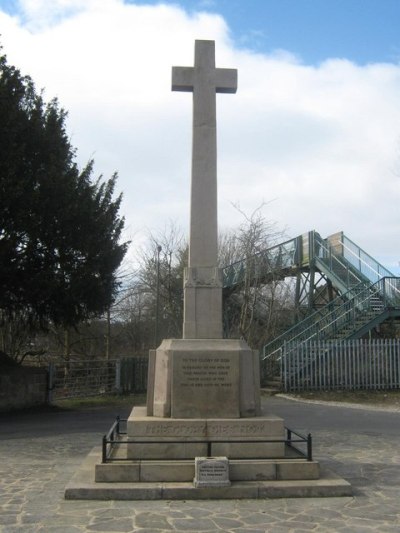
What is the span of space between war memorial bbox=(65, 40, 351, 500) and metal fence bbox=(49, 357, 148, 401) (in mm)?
12746

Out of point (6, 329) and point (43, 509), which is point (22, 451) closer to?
point (43, 509)

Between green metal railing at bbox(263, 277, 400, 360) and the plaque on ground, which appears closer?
the plaque on ground

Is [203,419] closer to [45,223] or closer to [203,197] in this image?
[203,197]

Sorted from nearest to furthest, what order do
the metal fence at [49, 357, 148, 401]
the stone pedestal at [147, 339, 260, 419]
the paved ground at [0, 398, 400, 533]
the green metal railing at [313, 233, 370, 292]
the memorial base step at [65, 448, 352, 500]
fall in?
the paved ground at [0, 398, 400, 533] < the memorial base step at [65, 448, 352, 500] < the stone pedestal at [147, 339, 260, 419] < the metal fence at [49, 357, 148, 401] < the green metal railing at [313, 233, 370, 292]

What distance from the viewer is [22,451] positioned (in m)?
10.4

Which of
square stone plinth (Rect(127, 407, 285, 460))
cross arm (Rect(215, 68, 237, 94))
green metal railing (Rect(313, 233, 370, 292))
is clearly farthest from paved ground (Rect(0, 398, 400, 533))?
green metal railing (Rect(313, 233, 370, 292))

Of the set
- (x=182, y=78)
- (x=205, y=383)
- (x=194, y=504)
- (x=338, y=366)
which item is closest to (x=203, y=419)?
(x=205, y=383)

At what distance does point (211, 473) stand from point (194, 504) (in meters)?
0.43

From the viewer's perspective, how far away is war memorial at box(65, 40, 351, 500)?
22.9 feet

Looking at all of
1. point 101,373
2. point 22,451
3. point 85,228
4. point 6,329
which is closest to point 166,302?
point 6,329

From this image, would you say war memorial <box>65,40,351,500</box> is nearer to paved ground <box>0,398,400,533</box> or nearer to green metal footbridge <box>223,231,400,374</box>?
paved ground <box>0,398,400,533</box>

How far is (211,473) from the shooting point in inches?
272

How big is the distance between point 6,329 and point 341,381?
1689cm

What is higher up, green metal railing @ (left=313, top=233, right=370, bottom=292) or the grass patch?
green metal railing @ (left=313, top=233, right=370, bottom=292)
